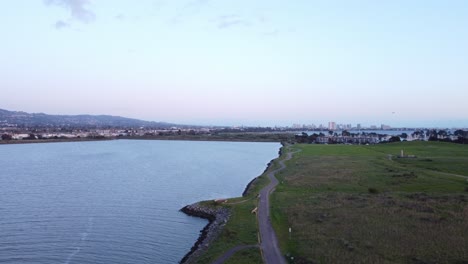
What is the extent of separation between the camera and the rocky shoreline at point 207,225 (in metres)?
24.2

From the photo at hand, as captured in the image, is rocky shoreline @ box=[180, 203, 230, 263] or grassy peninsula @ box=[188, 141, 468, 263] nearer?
grassy peninsula @ box=[188, 141, 468, 263]

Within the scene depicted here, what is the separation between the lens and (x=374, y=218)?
89.9 feet

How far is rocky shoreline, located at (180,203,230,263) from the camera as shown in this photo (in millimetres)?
24172

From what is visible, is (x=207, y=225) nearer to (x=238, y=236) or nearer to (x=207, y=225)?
(x=207, y=225)

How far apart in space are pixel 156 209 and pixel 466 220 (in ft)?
79.7

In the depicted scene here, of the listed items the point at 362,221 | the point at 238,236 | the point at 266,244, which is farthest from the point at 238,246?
the point at 362,221

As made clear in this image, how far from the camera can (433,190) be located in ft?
126

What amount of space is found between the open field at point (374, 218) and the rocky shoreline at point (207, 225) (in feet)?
13.1

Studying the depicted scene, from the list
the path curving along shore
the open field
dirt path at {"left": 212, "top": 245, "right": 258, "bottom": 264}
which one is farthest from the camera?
the path curving along shore

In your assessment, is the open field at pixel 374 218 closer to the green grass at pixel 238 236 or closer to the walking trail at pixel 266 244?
the walking trail at pixel 266 244

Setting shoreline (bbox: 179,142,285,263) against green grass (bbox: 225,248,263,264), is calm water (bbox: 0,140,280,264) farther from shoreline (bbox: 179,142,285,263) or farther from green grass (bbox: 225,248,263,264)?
green grass (bbox: 225,248,263,264)

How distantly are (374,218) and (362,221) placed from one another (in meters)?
1.29

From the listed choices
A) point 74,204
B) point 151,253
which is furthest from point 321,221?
point 74,204

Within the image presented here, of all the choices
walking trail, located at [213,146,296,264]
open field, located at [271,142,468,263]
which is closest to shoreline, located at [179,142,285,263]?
walking trail, located at [213,146,296,264]
